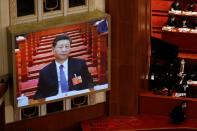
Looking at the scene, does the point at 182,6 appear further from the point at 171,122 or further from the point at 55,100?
the point at 55,100

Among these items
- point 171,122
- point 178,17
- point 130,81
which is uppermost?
point 178,17

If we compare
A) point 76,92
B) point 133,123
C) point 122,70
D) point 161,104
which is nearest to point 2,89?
point 76,92

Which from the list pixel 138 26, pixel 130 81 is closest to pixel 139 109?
pixel 130 81

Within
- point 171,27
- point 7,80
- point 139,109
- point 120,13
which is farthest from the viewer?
point 171,27

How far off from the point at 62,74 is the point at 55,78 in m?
0.11

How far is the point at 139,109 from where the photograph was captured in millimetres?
8133

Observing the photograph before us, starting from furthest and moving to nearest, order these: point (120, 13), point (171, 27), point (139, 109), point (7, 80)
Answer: point (171, 27) < point (139, 109) < point (120, 13) < point (7, 80)

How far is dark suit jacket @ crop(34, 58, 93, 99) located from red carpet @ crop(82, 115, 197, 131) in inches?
22.6

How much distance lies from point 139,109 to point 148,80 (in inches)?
18.8

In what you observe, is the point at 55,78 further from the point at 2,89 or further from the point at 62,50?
the point at 2,89

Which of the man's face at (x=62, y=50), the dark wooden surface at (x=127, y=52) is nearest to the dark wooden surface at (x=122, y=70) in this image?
the dark wooden surface at (x=127, y=52)

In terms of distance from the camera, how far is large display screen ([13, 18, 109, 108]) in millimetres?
7062

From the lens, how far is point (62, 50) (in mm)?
7305

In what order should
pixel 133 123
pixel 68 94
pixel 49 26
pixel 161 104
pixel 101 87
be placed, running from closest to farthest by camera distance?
1. pixel 49 26
2. pixel 68 94
3. pixel 101 87
4. pixel 133 123
5. pixel 161 104
